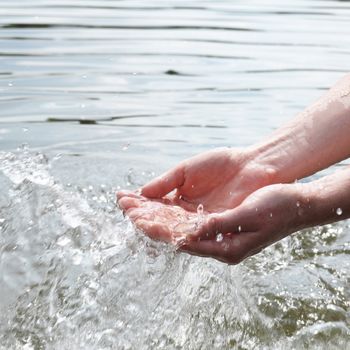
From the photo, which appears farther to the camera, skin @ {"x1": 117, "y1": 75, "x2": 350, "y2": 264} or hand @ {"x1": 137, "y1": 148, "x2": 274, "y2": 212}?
hand @ {"x1": 137, "y1": 148, "x2": 274, "y2": 212}

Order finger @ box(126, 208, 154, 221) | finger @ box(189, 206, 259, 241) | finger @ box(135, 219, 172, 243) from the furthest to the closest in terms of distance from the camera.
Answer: finger @ box(126, 208, 154, 221), finger @ box(135, 219, 172, 243), finger @ box(189, 206, 259, 241)

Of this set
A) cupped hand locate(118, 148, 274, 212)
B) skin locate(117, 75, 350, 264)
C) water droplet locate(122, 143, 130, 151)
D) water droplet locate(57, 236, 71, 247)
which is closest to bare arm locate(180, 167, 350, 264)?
skin locate(117, 75, 350, 264)

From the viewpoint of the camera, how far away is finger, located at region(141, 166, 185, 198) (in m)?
3.61

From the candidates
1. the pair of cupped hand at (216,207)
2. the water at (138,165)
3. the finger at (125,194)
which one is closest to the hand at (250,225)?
the pair of cupped hand at (216,207)

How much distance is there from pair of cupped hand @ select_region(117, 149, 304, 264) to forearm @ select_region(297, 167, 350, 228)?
5 cm

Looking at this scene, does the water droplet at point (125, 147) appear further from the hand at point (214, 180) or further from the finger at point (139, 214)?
the finger at point (139, 214)

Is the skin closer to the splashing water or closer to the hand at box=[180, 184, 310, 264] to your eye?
the hand at box=[180, 184, 310, 264]

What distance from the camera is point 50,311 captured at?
365 cm

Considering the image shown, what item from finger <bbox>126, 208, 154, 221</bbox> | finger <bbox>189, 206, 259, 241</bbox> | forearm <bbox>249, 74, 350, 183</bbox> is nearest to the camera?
finger <bbox>189, 206, 259, 241</bbox>

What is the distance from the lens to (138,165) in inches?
203

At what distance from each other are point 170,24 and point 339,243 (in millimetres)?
5107

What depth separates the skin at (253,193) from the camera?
3080 millimetres

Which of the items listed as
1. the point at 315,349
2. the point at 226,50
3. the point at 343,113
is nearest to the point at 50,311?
the point at 315,349

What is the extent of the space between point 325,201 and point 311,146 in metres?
0.62
